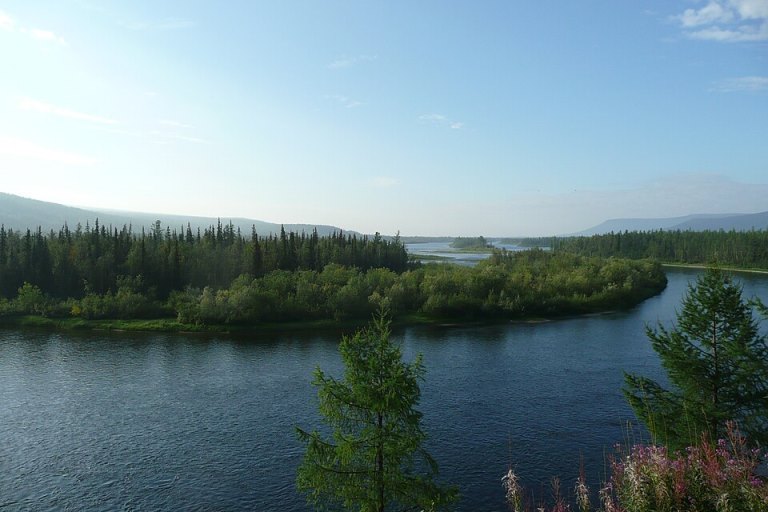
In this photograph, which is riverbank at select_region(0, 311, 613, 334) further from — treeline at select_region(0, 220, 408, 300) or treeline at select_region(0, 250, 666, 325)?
treeline at select_region(0, 220, 408, 300)

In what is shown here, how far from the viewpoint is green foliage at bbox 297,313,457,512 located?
2384cm

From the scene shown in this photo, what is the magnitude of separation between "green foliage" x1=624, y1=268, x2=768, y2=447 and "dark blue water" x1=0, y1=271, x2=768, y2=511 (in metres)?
9.80

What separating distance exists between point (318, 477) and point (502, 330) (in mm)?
77482

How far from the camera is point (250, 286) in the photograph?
10544cm

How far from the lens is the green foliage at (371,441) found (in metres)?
23.8

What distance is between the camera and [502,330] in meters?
97.2

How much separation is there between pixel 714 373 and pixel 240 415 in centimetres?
4069

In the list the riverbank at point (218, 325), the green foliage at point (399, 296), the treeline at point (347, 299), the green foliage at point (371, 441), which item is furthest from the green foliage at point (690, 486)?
the treeline at point (347, 299)

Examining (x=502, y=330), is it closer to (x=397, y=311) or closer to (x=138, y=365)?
(x=397, y=311)

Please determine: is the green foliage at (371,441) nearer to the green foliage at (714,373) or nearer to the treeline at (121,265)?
the green foliage at (714,373)

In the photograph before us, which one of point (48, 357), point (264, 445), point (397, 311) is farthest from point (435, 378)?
point (48, 357)

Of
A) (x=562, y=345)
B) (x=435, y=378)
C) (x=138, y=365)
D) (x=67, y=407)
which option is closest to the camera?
(x=67, y=407)

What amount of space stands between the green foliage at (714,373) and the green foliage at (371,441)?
529 inches

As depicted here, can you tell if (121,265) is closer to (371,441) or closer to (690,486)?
(371,441)
